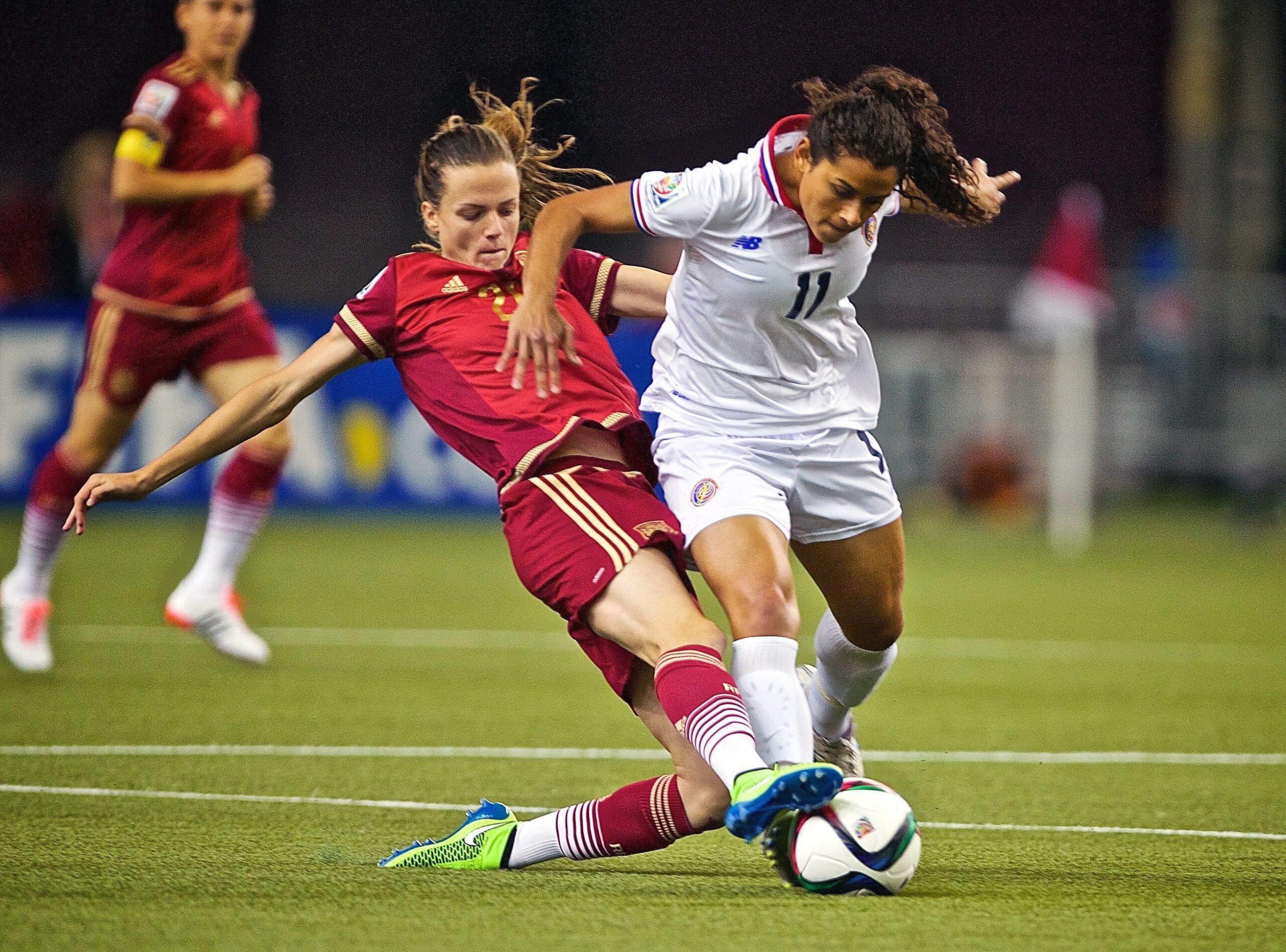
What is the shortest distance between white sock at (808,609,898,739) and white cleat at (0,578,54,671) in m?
3.46

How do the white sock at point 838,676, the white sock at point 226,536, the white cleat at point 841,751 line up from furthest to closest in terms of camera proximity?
the white sock at point 226,536
the white cleat at point 841,751
the white sock at point 838,676

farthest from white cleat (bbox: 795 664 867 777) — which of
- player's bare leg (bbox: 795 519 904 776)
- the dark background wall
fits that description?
the dark background wall

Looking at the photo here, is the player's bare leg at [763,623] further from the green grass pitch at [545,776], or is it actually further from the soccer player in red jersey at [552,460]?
the green grass pitch at [545,776]

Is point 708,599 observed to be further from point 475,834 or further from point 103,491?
point 103,491

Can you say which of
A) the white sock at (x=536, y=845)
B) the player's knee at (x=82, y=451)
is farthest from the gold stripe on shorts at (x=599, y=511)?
the player's knee at (x=82, y=451)

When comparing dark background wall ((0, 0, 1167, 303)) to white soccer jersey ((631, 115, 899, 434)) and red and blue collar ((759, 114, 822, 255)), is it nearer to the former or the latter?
white soccer jersey ((631, 115, 899, 434))

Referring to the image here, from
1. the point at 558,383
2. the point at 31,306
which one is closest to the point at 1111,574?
the point at 31,306

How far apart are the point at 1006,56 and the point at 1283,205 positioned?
3363 mm

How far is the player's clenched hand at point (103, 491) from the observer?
3.77 metres

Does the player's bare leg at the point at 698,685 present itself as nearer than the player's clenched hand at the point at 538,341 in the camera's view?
Yes

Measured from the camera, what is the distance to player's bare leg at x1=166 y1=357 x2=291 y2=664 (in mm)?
6504

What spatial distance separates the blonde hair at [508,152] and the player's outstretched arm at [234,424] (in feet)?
1.52

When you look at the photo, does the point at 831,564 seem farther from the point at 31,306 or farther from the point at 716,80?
the point at 31,306

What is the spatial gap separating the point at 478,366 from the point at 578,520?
48 centimetres
